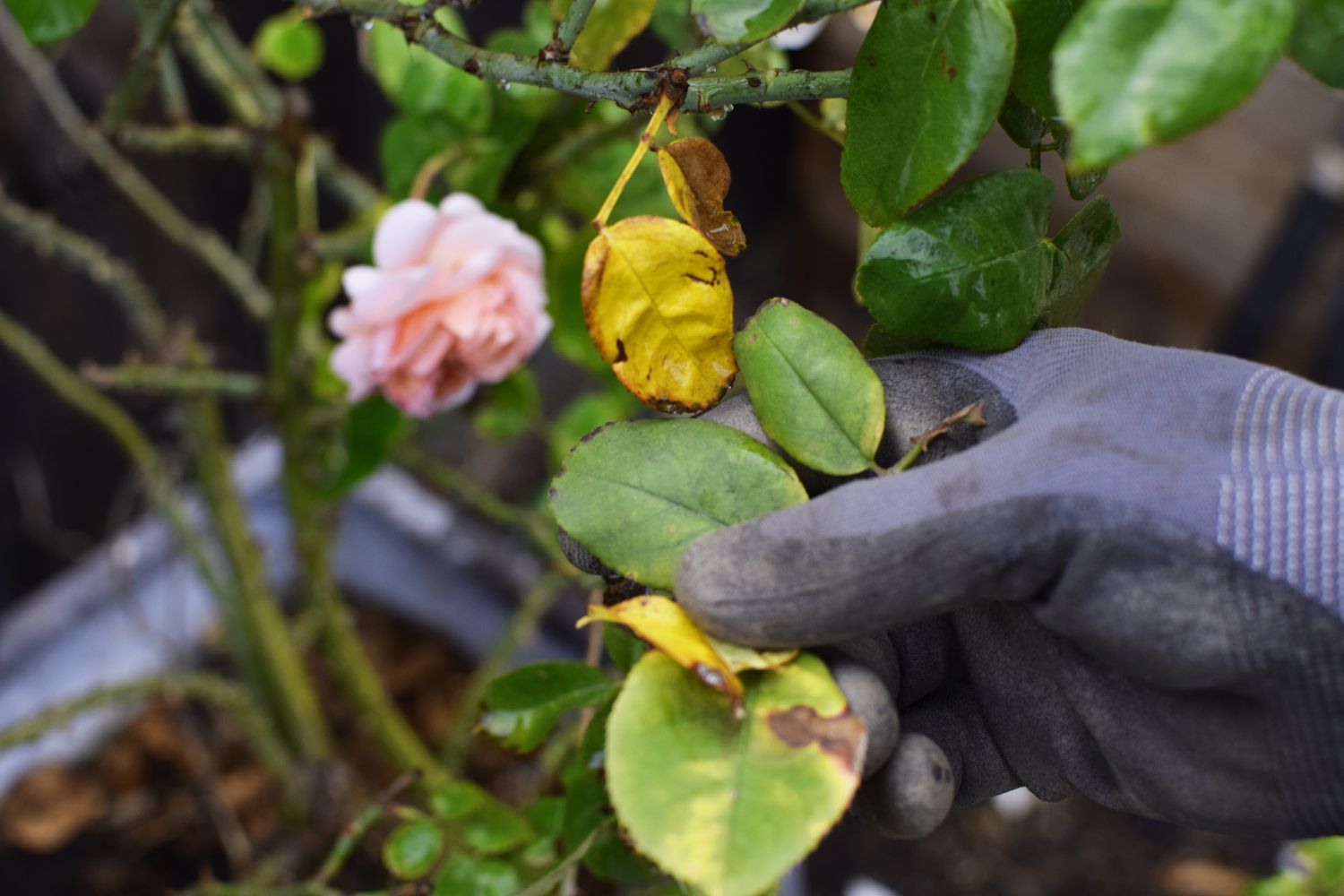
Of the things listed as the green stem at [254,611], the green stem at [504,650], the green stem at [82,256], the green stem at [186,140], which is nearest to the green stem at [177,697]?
the green stem at [254,611]

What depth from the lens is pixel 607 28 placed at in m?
0.53

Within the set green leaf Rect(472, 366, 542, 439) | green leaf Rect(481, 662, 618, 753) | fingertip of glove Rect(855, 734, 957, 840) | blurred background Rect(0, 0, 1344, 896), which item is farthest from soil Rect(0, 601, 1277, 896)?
fingertip of glove Rect(855, 734, 957, 840)

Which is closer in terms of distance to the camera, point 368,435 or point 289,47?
point 368,435

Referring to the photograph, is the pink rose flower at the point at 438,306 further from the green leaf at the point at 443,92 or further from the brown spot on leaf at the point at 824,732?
the brown spot on leaf at the point at 824,732

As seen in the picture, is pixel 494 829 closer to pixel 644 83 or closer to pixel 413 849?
pixel 413 849

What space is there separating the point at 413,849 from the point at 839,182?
3.29 feet

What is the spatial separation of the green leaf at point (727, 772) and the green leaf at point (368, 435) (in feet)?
1.35

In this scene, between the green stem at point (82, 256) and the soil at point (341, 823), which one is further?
the soil at point (341, 823)

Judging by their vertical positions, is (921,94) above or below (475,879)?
above

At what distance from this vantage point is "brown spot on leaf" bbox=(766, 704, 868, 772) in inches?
13.7

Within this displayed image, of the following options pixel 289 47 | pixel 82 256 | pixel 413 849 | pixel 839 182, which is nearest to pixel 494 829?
pixel 413 849

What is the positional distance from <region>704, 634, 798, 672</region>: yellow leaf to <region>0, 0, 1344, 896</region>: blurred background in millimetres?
792

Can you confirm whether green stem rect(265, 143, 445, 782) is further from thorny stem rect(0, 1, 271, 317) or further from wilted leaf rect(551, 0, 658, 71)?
wilted leaf rect(551, 0, 658, 71)

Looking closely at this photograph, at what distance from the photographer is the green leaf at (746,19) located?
0.32 m
